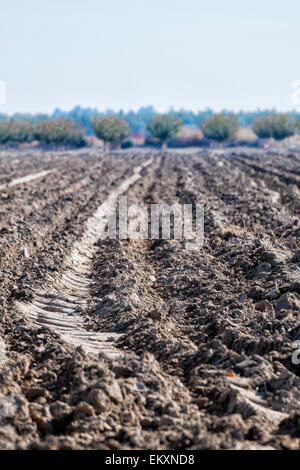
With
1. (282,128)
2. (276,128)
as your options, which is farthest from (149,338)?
(276,128)

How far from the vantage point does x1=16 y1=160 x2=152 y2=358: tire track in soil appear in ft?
23.1

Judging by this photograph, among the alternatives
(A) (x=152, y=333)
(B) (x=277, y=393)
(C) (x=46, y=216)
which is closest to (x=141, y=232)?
(C) (x=46, y=216)

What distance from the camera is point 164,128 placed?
90.6 m

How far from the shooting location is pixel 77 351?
20.1 ft

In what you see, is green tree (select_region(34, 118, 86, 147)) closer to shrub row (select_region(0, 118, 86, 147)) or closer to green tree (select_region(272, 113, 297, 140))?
shrub row (select_region(0, 118, 86, 147))

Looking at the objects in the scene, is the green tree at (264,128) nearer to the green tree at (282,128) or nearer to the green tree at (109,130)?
the green tree at (282,128)

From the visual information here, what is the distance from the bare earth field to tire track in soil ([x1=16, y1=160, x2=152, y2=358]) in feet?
0.10

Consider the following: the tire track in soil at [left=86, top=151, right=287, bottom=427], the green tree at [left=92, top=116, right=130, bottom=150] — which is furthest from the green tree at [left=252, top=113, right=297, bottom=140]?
the tire track in soil at [left=86, top=151, right=287, bottom=427]

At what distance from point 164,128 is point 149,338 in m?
85.6

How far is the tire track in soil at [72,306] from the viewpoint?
23.1 feet

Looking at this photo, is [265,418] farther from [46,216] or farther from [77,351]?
[46,216]

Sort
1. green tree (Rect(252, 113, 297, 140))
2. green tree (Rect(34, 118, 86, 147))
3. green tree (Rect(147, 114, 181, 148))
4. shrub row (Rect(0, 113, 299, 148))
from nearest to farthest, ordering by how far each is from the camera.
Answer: green tree (Rect(34, 118, 86, 147)) < shrub row (Rect(0, 113, 299, 148)) < green tree (Rect(252, 113, 297, 140)) < green tree (Rect(147, 114, 181, 148))

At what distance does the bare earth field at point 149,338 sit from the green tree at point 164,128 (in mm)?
78095

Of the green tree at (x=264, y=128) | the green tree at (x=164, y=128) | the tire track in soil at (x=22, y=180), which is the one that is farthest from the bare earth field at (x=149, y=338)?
the green tree at (x=264, y=128)
